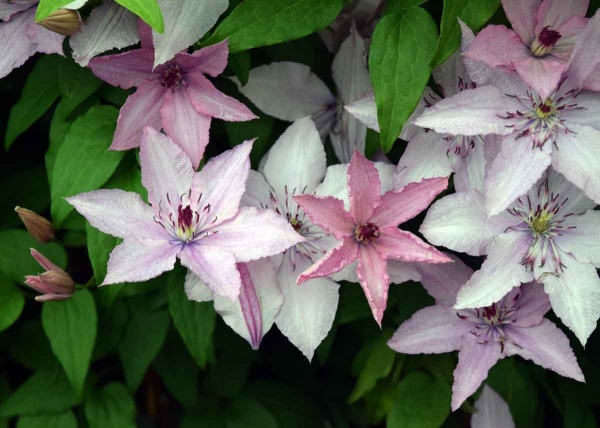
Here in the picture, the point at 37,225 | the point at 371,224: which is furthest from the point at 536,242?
the point at 37,225

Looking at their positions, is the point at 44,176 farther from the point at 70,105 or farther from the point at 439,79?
the point at 439,79

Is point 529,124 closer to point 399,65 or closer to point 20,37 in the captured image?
point 399,65

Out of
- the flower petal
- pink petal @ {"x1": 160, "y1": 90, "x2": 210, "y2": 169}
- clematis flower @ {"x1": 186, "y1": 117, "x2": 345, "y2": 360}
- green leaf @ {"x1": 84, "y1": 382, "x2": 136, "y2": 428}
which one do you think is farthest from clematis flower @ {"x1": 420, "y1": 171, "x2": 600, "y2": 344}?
green leaf @ {"x1": 84, "y1": 382, "x2": 136, "y2": 428}

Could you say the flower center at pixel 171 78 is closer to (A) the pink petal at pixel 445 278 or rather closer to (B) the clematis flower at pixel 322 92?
(B) the clematis flower at pixel 322 92

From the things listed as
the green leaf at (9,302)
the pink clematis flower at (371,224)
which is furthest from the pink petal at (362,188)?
the green leaf at (9,302)

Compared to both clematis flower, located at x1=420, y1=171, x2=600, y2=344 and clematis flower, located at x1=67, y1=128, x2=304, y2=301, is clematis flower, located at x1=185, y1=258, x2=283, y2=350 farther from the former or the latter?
clematis flower, located at x1=420, y1=171, x2=600, y2=344

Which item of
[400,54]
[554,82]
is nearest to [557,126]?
[554,82]
